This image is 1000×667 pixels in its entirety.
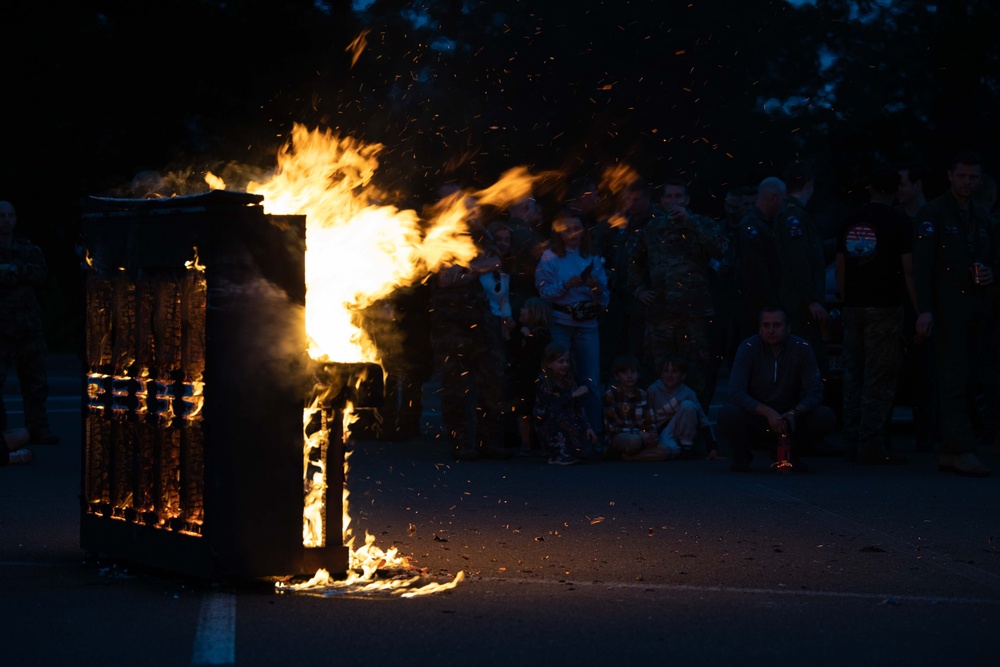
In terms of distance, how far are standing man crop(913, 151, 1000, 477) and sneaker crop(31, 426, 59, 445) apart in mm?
7019

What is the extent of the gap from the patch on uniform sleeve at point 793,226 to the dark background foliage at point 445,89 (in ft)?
47.4

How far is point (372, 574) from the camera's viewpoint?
805cm

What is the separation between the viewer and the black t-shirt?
13.5 meters

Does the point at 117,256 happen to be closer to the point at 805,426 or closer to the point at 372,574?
the point at 372,574

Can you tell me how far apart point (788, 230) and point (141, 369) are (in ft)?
24.1

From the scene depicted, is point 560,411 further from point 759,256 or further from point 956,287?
point 956,287

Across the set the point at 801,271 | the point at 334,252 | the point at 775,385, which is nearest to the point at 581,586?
the point at 334,252

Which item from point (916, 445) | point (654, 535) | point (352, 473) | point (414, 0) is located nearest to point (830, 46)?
point (414, 0)

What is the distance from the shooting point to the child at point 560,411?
1373cm

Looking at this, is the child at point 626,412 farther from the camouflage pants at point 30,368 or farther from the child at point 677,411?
the camouflage pants at point 30,368

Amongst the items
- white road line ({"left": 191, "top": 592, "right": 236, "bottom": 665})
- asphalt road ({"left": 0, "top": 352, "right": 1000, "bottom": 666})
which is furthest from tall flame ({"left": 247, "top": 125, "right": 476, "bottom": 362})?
white road line ({"left": 191, "top": 592, "right": 236, "bottom": 665})

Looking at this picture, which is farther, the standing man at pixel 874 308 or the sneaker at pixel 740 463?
the standing man at pixel 874 308

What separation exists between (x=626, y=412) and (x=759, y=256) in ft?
5.52

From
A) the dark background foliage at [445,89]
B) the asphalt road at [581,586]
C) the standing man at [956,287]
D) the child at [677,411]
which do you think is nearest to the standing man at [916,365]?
the standing man at [956,287]
